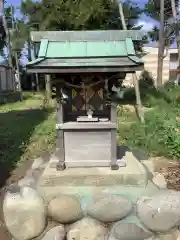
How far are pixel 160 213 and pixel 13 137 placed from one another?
20.0ft

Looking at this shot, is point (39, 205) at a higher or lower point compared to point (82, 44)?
lower

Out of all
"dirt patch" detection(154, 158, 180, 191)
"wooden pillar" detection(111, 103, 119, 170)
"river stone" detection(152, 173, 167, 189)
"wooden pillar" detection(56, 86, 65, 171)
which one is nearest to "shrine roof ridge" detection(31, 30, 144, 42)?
"wooden pillar" detection(56, 86, 65, 171)

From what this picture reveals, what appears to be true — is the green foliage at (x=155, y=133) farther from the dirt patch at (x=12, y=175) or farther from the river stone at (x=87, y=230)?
the river stone at (x=87, y=230)

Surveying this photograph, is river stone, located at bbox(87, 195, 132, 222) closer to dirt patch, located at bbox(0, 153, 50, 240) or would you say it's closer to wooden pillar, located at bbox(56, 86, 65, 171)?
wooden pillar, located at bbox(56, 86, 65, 171)

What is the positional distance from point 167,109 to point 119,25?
6.39 metres

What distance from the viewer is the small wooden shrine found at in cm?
502

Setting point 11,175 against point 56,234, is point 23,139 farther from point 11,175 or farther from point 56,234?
point 56,234

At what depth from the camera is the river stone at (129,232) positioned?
14.4 feet

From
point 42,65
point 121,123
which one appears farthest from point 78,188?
point 121,123

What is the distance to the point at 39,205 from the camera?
4789 millimetres

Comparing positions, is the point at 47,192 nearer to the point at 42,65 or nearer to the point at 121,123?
the point at 42,65

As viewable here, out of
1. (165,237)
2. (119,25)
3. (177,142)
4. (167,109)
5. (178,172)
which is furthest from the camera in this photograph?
(119,25)

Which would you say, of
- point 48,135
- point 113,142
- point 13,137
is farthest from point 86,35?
point 13,137

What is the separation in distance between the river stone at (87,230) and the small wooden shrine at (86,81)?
1340 millimetres
